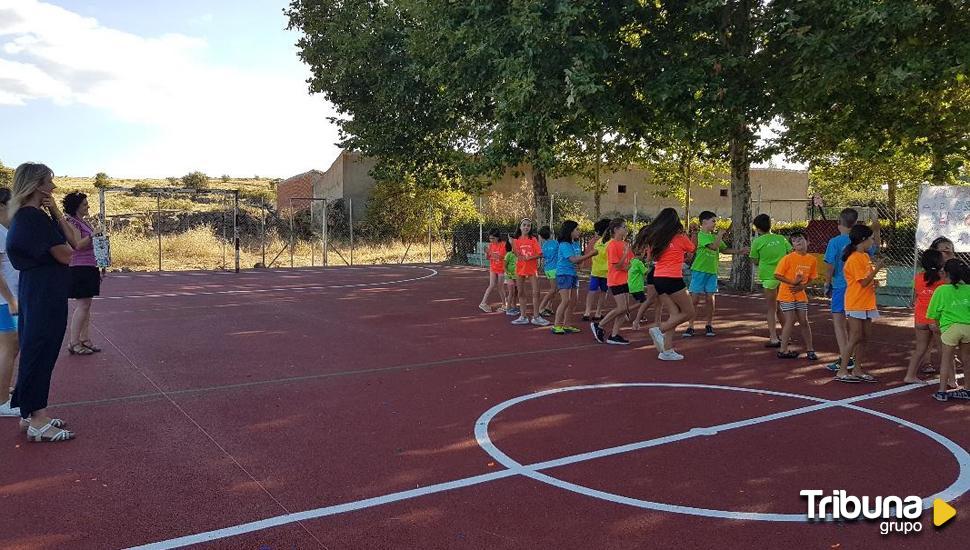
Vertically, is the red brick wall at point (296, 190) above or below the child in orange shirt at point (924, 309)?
above

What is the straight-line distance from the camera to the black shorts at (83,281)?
9.06m

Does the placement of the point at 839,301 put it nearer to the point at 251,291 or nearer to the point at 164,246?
the point at 251,291

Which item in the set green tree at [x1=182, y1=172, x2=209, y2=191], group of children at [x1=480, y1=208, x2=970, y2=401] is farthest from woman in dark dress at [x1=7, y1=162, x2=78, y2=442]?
green tree at [x1=182, y1=172, x2=209, y2=191]

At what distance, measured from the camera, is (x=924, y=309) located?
793 centimetres

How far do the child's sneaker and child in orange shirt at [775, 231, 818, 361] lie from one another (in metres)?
2.11

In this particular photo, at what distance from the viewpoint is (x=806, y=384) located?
7902 mm

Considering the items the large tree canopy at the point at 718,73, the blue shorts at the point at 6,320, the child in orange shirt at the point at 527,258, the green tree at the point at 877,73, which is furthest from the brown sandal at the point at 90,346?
the green tree at the point at 877,73

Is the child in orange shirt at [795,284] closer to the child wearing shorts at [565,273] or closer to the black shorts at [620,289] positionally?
the black shorts at [620,289]

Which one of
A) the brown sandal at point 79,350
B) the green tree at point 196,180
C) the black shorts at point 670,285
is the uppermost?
the green tree at point 196,180

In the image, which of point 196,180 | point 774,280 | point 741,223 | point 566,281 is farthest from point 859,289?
point 196,180

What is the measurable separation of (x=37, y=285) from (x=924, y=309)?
8617mm

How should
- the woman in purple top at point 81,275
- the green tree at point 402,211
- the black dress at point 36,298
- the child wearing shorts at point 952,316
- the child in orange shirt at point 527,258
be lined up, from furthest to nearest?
1. the green tree at point 402,211
2. the child in orange shirt at point 527,258
3. the woman in purple top at point 81,275
4. the child wearing shorts at point 952,316
5. the black dress at point 36,298

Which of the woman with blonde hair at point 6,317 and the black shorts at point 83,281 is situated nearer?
the woman with blonde hair at point 6,317

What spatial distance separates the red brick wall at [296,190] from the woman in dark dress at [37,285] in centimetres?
4352
